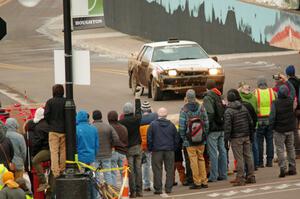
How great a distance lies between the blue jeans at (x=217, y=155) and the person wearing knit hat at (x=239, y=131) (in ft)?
1.58

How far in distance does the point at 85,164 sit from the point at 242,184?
10.5 feet

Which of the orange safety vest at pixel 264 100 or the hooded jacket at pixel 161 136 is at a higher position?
the orange safety vest at pixel 264 100

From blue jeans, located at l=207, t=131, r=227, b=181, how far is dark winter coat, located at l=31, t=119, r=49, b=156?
318 centimetres

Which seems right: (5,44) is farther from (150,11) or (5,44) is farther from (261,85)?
(261,85)

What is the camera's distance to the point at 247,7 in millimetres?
42594

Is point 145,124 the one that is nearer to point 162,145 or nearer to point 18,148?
point 162,145

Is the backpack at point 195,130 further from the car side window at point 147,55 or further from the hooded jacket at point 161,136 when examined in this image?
the car side window at point 147,55

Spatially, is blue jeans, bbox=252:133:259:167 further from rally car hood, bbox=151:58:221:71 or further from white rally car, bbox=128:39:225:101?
rally car hood, bbox=151:58:221:71

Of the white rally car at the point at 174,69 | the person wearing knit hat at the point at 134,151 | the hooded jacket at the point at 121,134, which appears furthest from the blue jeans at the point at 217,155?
the white rally car at the point at 174,69

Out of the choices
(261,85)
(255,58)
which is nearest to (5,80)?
(255,58)

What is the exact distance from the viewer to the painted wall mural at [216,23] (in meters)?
40.7

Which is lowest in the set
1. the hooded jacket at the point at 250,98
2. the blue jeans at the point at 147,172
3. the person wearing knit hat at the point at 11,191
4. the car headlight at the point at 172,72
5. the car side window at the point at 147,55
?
the blue jeans at the point at 147,172

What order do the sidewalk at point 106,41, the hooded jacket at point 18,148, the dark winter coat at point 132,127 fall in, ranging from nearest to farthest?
the hooded jacket at point 18,148 < the dark winter coat at point 132,127 < the sidewalk at point 106,41

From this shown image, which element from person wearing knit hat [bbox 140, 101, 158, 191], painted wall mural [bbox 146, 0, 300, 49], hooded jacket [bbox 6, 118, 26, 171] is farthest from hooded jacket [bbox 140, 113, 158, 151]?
painted wall mural [bbox 146, 0, 300, 49]
